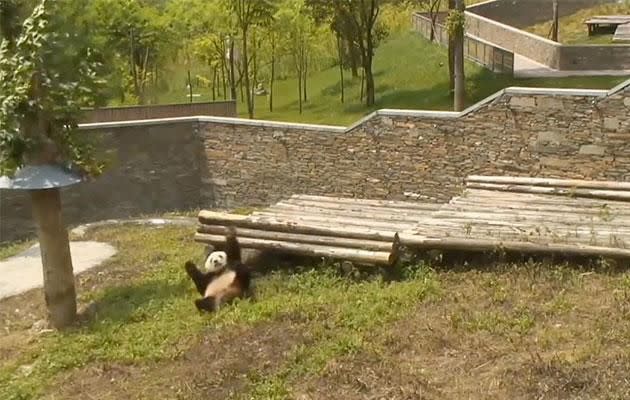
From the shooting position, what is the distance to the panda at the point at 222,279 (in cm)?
900

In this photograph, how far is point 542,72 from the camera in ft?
81.7

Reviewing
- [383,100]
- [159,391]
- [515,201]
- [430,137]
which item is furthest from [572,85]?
[159,391]

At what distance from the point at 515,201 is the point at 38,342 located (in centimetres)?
567

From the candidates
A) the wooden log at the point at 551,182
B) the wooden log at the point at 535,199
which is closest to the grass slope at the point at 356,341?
the wooden log at the point at 535,199

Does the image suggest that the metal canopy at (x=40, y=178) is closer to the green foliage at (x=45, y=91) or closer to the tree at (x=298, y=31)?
the green foliage at (x=45, y=91)

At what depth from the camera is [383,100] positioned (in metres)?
25.2

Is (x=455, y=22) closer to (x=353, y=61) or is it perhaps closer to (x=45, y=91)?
(x=45, y=91)

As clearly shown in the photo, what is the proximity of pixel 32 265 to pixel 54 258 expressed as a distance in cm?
364

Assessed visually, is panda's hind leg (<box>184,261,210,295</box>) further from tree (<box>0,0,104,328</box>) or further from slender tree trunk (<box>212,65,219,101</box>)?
slender tree trunk (<box>212,65,219,101</box>)

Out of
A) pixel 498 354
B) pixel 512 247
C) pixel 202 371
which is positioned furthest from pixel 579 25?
pixel 202 371

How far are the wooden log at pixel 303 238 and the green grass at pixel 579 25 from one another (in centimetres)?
2172

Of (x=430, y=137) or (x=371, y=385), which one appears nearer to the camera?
(x=371, y=385)

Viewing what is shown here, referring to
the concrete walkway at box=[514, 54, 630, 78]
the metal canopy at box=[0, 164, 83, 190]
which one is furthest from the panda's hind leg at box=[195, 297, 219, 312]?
the concrete walkway at box=[514, 54, 630, 78]

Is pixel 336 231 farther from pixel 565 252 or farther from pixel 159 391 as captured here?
pixel 159 391
